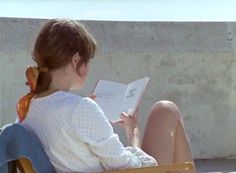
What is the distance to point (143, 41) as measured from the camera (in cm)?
471

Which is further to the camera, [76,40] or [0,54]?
[0,54]

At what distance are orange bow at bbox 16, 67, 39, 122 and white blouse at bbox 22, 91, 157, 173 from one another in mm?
28

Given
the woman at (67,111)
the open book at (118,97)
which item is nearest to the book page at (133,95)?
the open book at (118,97)

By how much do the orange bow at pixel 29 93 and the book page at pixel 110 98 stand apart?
442 mm

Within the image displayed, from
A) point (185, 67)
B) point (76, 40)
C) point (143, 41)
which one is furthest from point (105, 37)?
point (76, 40)

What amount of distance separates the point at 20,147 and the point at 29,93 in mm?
243

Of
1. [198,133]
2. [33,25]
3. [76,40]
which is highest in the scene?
[76,40]

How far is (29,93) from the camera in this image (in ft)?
8.43

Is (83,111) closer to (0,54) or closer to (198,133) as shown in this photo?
(0,54)

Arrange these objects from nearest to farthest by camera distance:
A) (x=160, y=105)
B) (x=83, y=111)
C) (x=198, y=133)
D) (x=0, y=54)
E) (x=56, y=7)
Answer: (x=83, y=111), (x=160, y=105), (x=0, y=54), (x=198, y=133), (x=56, y=7)

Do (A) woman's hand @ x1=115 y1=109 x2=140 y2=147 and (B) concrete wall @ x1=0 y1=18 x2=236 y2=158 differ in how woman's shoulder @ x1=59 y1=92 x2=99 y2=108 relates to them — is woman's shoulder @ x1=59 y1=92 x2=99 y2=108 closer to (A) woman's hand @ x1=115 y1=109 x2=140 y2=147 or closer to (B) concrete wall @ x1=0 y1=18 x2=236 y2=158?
(A) woman's hand @ x1=115 y1=109 x2=140 y2=147

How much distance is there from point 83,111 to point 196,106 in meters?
2.46

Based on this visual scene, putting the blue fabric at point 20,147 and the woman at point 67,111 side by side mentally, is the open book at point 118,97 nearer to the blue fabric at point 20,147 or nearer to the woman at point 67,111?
the woman at point 67,111

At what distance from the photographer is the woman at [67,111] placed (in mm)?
2414
